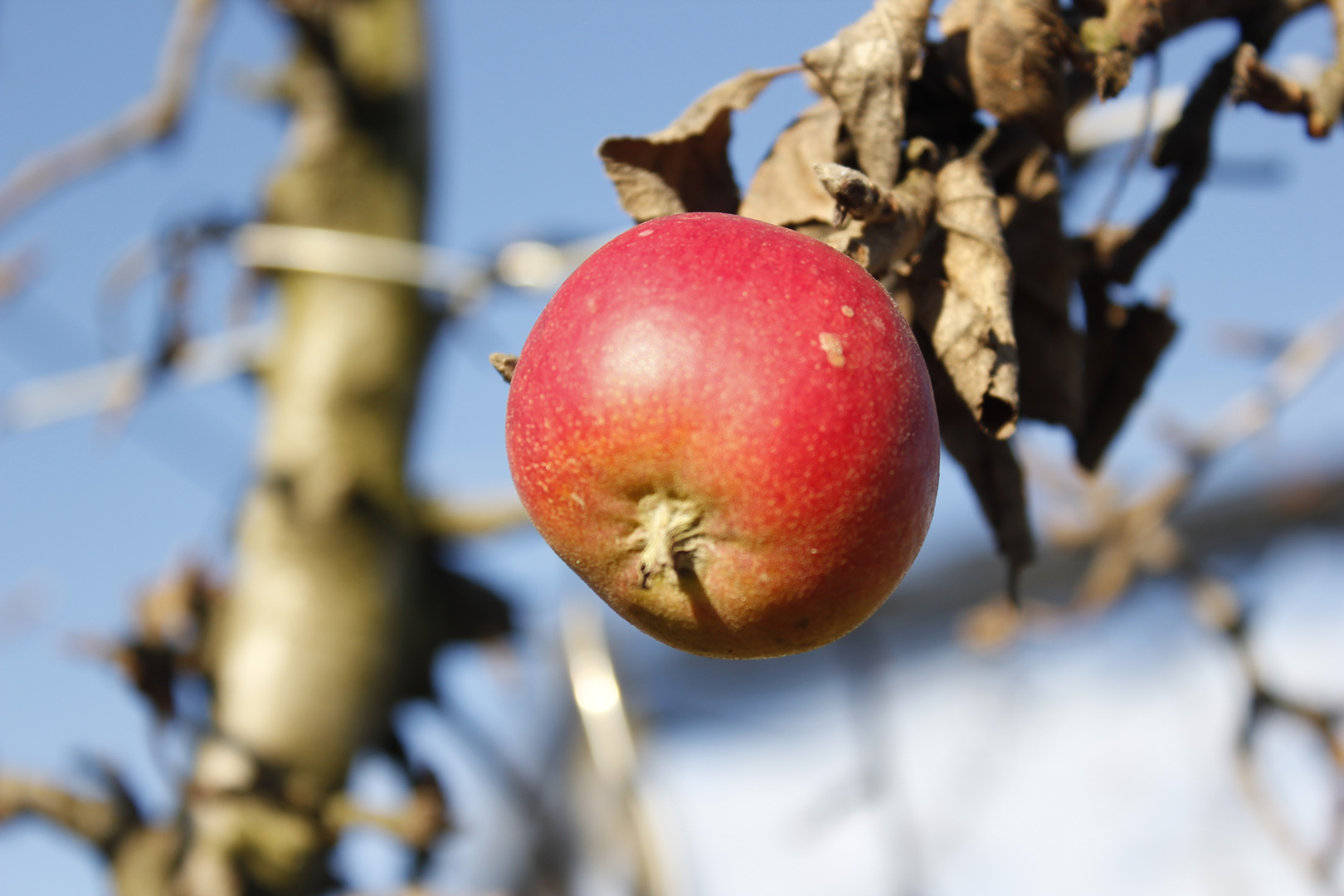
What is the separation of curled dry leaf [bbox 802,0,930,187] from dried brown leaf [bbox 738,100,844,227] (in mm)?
26

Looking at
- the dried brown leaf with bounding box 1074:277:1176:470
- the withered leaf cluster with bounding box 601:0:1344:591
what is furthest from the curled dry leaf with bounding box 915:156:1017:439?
the dried brown leaf with bounding box 1074:277:1176:470

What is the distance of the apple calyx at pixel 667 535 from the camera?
666 mm

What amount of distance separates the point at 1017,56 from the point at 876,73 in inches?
4.7

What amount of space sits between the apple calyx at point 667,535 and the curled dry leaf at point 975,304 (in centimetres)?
25

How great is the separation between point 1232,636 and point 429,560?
5.79 ft

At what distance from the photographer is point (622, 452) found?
0.66m

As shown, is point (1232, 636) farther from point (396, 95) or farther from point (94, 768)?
point (396, 95)

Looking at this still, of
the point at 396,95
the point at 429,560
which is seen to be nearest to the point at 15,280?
the point at 396,95

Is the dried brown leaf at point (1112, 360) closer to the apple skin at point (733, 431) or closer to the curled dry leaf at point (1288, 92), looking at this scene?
the curled dry leaf at point (1288, 92)

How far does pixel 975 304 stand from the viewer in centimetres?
80

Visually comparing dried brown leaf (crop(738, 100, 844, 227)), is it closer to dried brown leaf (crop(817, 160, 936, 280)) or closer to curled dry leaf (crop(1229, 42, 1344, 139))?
dried brown leaf (crop(817, 160, 936, 280))

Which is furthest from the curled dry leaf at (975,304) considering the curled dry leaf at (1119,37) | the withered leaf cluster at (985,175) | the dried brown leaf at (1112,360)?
the dried brown leaf at (1112,360)

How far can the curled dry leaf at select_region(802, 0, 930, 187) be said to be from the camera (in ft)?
2.71

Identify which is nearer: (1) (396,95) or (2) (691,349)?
(2) (691,349)
